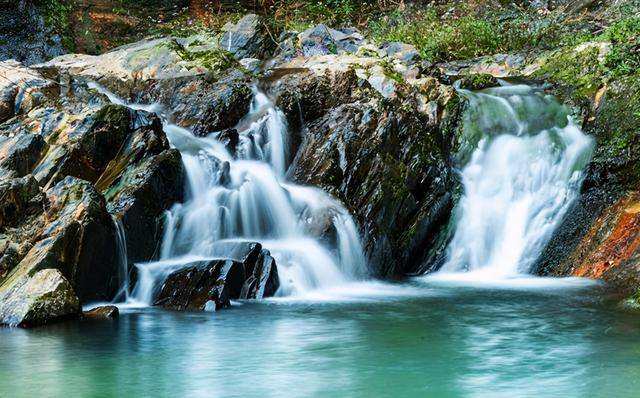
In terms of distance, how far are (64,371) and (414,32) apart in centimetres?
1558

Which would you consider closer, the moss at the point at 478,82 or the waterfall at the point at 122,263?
the waterfall at the point at 122,263

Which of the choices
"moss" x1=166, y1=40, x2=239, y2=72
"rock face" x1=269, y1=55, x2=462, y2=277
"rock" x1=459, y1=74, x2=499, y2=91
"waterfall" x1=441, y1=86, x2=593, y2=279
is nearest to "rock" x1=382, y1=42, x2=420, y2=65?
"rock" x1=459, y1=74, x2=499, y2=91

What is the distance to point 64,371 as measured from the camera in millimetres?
6281

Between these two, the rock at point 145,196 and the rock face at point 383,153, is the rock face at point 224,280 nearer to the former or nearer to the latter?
the rock at point 145,196

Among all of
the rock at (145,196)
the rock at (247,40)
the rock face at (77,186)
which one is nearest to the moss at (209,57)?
the rock at (247,40)

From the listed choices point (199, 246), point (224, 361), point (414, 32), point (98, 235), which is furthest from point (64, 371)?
point (414, 32)

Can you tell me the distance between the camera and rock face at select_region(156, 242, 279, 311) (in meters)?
9.12

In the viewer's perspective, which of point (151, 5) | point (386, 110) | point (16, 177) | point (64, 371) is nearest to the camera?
point (64, 371)

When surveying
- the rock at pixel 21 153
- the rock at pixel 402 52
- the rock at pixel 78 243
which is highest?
the rock at pixel 402 52

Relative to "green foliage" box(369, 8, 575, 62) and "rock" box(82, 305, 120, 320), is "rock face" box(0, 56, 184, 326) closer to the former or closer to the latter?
"rock" box(82, 305, 120, 320)

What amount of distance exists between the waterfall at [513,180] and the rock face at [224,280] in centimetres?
361

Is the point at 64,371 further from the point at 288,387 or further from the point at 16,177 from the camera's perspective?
the point at 16,177

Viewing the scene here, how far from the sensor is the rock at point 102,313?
8.42 m

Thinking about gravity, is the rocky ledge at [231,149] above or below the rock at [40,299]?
above
